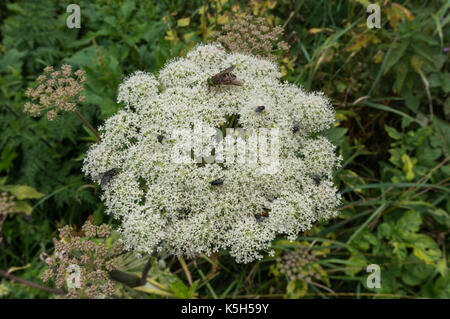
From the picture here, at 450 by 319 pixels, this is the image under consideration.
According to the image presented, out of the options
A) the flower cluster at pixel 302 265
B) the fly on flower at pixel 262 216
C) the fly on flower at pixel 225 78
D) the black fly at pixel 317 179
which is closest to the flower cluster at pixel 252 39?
the fly on flower at pixel 225 78

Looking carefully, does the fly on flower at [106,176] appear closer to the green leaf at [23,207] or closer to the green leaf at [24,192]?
the green leaf at [24,192]

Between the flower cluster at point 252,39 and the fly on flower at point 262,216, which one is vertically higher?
the flower cluster at point 252,39

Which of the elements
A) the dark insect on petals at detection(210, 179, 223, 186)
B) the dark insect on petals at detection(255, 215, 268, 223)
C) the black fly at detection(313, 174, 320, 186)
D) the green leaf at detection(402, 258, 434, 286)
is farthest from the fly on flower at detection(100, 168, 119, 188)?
the green leaf at detection(402, 258, 434, 286)

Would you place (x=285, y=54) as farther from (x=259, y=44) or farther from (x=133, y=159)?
(x=133, y=159)

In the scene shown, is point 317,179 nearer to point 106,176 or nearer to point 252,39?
point 252,39

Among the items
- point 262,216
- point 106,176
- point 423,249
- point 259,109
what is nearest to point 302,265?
point 423,249
